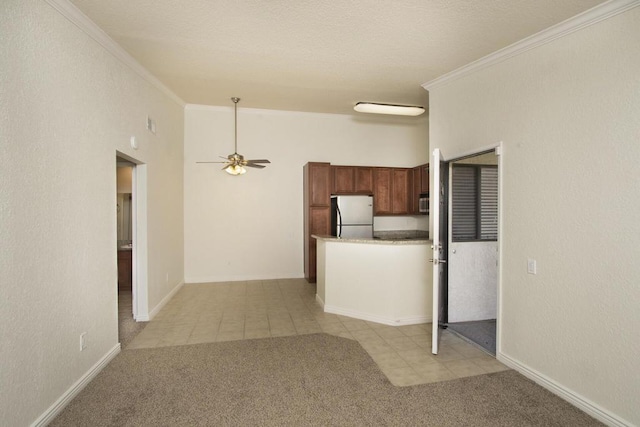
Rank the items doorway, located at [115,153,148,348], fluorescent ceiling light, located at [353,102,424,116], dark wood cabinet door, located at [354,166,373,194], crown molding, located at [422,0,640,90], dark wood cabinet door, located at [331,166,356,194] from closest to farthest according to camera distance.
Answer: crown molding, located at [422,0,640,90] < doorway, located at [115,153,148,348] < fluorescent ceiling light, located at [353,102,424,116] < dark wood cabinet door, located at [331,166,356,194] < dark wood cabinet door, located at [354,166,373,194]

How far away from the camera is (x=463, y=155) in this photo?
3361 millimetres

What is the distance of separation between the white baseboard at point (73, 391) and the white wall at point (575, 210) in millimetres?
3597

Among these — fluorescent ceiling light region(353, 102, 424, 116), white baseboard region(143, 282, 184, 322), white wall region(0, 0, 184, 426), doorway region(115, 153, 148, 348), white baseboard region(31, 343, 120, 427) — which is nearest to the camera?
white wall region(0, 0, 184, 426)

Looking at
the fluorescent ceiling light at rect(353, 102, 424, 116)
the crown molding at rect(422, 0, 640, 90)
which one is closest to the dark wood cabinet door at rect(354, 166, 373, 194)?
the fluorescent ceiling light at rect(353, 102, 424, 116)

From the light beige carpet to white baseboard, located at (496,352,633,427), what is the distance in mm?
57

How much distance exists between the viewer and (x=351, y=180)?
19.5 ft

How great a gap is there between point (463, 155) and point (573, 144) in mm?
1084

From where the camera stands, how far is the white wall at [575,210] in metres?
2.04

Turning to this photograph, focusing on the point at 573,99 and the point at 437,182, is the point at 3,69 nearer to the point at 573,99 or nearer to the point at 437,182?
the point at 437,182

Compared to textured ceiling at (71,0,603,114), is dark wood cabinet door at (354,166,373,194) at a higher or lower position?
lower

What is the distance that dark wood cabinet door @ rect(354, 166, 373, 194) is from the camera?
5957 millimetres

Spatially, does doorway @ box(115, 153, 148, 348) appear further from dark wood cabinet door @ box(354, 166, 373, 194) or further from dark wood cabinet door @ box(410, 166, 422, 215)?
dark wood cabinet door @ box(410, 166, 422, 215)

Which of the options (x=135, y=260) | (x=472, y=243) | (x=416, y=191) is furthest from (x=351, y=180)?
(x=135, y=260)

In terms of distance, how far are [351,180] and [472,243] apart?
2684 millimetres
